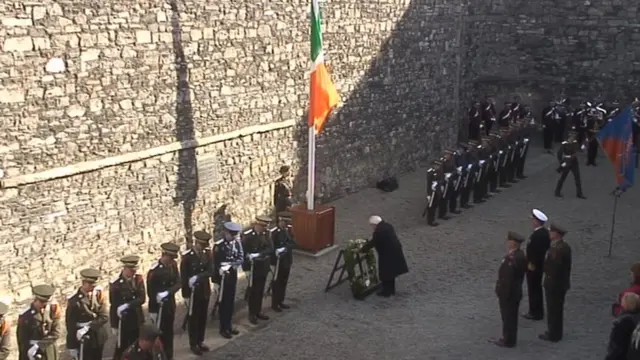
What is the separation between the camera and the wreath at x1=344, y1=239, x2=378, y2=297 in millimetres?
12039

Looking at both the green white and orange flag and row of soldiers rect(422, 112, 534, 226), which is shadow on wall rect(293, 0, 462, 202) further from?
the green white and orange flag

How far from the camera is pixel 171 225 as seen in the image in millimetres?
12898

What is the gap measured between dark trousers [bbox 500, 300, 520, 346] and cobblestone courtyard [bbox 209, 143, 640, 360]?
15 cm

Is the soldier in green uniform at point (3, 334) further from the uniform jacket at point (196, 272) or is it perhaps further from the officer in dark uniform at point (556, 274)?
the officer in dark uniform at point (556, 274)

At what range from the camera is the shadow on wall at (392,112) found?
17109mm

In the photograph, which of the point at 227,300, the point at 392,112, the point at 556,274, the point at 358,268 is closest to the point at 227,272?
the point at 227,300

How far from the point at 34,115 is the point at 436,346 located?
563 cm

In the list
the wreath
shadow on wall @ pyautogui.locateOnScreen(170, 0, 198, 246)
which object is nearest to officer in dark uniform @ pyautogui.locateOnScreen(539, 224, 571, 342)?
the wreath

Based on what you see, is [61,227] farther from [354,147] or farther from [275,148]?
[354,147]

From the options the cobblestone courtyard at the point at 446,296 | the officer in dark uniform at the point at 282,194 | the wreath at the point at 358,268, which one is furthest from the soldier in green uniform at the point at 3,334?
the officer in dark uniform at the point at 282,194

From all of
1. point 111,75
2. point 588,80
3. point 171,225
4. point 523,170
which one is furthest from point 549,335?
point 588,80

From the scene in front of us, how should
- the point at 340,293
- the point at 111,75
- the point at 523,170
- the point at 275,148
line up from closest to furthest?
1. the point at 111,75
2. the point at 340,293
3. the point at 275,148
4. the point at 523,170

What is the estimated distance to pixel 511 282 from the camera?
10117mm

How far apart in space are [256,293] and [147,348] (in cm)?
380
